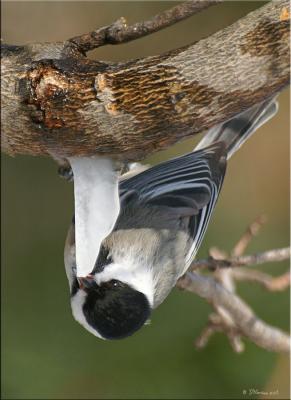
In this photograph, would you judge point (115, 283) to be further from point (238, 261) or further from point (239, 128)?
point (239, 128)

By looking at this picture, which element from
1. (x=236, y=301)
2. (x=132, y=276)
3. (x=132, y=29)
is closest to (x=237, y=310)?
(x=236, y=301)

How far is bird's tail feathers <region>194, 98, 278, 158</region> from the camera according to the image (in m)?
1.72

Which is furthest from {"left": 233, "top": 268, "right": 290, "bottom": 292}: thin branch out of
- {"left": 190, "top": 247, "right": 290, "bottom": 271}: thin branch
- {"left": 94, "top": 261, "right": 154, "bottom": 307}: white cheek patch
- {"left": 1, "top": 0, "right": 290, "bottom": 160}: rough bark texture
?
{"left": 1, "top": 0, "right": 290, "bottom": 160}: rough bark texture

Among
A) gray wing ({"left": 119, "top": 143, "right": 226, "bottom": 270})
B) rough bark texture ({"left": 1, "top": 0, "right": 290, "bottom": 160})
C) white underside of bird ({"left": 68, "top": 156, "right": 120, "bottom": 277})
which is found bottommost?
rough bark texture ({"left": 1, "top": 0, "right": 290, "bottom": 160})

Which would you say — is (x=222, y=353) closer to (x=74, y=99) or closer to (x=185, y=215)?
(x=185, y=215)

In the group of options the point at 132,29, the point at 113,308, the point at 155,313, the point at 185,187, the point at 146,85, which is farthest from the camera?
the point at 155,313

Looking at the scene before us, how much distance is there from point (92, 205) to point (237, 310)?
1.92 feet

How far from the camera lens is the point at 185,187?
169 centimetres

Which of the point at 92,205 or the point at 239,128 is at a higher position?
the point at 239,128

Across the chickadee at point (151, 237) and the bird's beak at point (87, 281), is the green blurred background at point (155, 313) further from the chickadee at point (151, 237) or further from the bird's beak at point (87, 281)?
the bird's beak at point (87, 281)

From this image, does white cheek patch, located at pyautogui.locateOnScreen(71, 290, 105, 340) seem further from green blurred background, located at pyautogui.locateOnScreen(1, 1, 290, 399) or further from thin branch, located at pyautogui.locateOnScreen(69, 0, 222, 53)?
green blurred background, located at pyautogui.locateOnScreen(1, 1, 290, 399)

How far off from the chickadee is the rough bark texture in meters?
0.39

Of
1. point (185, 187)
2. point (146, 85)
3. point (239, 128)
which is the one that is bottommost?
point (146, 85)

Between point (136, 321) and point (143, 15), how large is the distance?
1.67 meters
